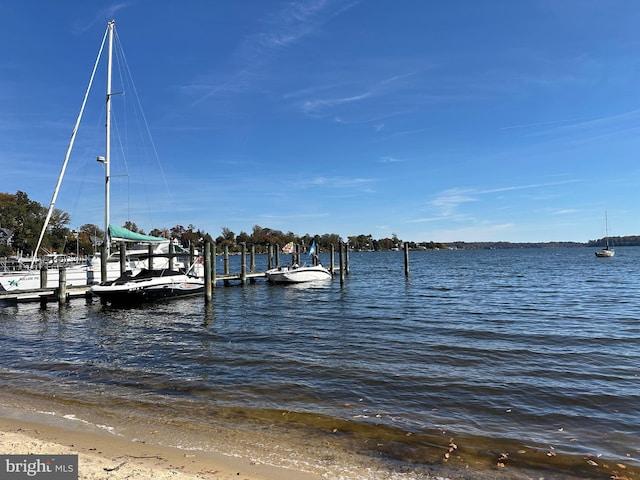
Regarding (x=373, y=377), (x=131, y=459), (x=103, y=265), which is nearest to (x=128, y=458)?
(x=131, y=459)

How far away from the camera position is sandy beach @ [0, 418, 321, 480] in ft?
16.9

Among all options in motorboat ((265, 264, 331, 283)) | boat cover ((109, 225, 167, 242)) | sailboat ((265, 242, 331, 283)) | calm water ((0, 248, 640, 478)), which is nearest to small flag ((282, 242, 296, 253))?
sailboat ((265, 242, 331, 283))

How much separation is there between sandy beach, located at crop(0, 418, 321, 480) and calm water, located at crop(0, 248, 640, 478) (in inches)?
25.4

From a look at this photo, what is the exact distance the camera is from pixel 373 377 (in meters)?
10.4

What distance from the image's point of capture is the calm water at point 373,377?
7078mm

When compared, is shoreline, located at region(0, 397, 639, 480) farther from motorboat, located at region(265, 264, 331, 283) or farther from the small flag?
the small flag

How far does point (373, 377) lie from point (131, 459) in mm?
6059

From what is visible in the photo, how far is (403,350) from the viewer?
13.2 meters

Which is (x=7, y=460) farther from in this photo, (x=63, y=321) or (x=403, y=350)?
(x=63, y=321)

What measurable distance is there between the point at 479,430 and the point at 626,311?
1806cm

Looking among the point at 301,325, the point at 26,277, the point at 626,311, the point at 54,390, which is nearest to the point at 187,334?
the point at 301,325

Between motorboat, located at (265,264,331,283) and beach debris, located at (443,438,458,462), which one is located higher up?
motorboat, located at (265,264,331,283)

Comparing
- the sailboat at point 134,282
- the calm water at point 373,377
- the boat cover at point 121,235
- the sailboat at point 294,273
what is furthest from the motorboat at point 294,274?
the calm water at point 373,377

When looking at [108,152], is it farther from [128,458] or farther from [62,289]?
[128,458]
